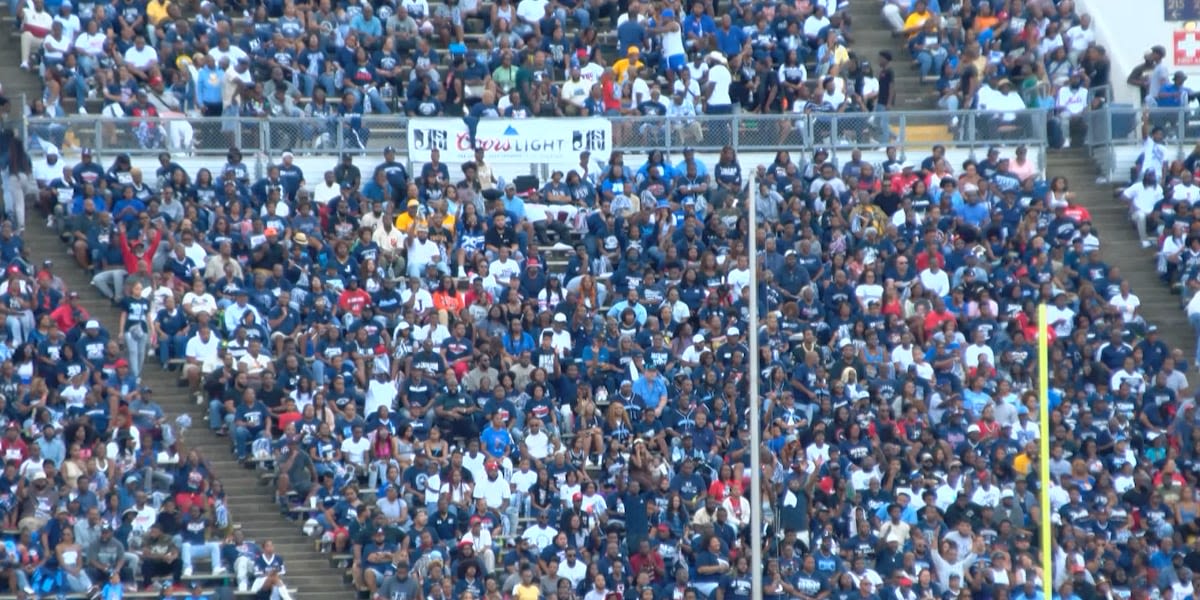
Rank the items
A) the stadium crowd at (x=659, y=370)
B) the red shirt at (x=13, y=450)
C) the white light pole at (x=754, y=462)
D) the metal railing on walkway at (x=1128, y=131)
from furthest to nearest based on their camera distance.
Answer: the metal railing on walkway at (x=1128, y=131), the stadium crowd at (x=659, y=370), the red shirt at (x=13, y=450), the white light pole at (x=754, y=462)

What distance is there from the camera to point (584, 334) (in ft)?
102

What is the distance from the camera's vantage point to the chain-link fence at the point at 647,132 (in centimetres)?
3312

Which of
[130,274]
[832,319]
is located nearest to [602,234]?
[832,319]

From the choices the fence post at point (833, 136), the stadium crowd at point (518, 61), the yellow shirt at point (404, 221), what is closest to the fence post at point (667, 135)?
the stadium crowd at point (518, 61)

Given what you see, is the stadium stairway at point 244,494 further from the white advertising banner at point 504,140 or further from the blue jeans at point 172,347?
the white advertising banner at point 504,140

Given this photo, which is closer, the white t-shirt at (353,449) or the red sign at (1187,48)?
the white t-shirt at (353,449)

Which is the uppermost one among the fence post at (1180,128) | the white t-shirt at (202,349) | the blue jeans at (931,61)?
the blue jeans at (931,61)

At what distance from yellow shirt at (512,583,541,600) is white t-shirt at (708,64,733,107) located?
9.19 meters

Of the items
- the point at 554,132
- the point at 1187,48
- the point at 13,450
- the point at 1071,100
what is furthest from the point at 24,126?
the point at 1187,48

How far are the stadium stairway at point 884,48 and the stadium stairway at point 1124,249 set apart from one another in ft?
6.13

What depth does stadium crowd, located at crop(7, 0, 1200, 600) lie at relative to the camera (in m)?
28.4

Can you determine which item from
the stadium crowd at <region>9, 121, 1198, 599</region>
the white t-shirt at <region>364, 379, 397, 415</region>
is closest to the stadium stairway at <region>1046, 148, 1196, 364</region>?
the stadium crowd at <region>9, 121, 1198, 599</region>

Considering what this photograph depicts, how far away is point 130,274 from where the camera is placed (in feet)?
102

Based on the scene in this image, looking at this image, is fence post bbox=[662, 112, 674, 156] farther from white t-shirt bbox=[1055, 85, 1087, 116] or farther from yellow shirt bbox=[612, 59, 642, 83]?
white t-shirt bbox=[1055, 85, 1087, 116]
